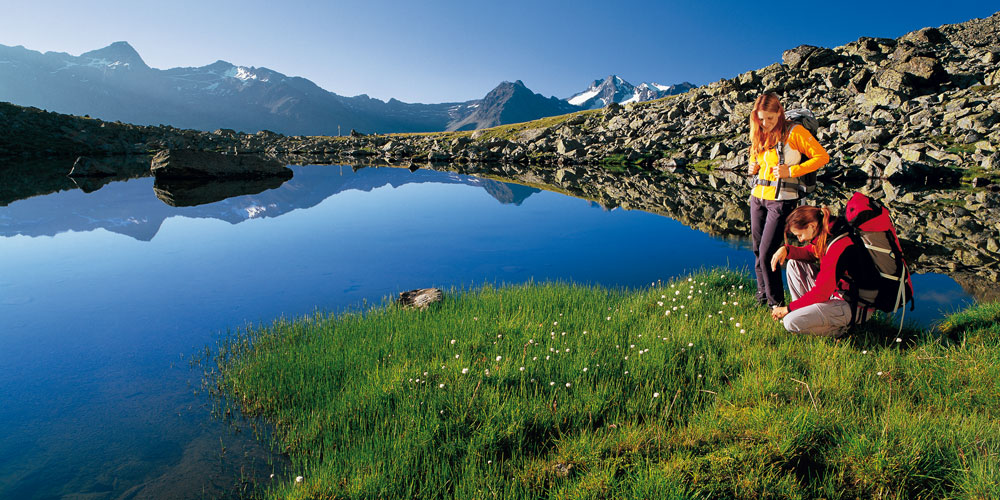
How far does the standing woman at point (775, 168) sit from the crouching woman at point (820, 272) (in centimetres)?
78

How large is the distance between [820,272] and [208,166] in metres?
56.6

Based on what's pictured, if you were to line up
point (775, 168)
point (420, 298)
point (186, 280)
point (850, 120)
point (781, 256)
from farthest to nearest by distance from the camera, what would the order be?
point (850, 120) < point (186, 280) < point (420, 298) < point (775, 168) < point (781, 256)

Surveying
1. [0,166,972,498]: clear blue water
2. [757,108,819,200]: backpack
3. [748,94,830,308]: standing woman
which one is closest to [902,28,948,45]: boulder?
[0,166,972,498]: clear blue water

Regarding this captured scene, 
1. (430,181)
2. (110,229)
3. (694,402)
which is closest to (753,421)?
(694,402)

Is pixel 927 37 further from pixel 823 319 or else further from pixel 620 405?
pixel 620 405

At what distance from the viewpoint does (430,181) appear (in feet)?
165

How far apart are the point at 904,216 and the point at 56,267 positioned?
38.0 meters

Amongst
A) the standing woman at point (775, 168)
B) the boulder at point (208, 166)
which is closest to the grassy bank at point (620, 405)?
the standing woman at point (775, 168)

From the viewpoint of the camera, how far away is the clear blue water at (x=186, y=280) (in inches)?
245

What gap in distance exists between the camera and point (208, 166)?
48594 mm

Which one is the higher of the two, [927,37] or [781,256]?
[927,37]

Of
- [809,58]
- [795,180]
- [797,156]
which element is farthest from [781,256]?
[809,58]

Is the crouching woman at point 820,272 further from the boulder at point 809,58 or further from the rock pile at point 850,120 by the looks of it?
the boulder at point 809,58

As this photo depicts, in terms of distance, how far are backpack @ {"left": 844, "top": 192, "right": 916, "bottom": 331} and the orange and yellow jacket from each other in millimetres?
1478
